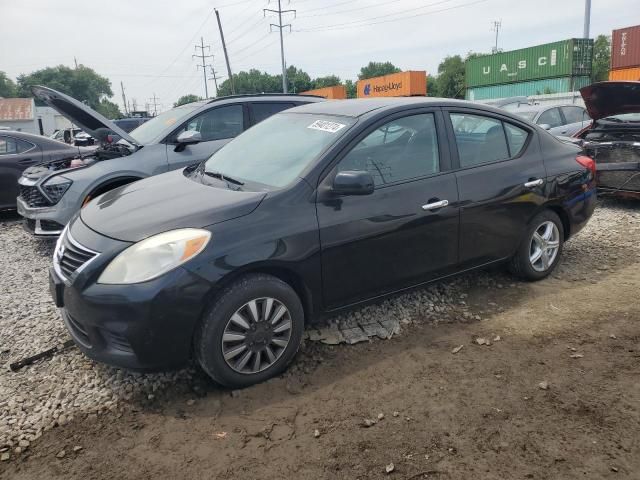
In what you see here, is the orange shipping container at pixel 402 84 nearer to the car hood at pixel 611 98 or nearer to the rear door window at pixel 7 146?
the car hood at pixel 611 98

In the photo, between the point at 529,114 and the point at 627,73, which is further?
the point at 627,73

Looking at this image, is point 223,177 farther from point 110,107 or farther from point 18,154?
point 110,107

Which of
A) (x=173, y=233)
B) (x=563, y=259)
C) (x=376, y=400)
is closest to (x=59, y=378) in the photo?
(x=173, y=233)

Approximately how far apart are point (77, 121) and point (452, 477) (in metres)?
5.61

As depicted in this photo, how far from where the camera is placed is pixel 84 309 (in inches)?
111

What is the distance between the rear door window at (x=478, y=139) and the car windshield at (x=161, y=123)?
3549mm

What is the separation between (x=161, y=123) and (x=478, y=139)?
4.07 meters

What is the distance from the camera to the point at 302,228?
3.14 m

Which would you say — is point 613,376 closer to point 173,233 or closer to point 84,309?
point 173,233

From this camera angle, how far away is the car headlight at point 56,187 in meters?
5.52

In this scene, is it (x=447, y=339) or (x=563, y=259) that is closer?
(x=447, y=339)

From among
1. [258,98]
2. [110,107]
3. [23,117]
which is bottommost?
[258,98]

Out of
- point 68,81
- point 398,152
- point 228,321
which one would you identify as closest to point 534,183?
point 398,152

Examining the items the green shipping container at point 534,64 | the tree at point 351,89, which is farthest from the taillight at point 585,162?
the tree at point 351,89
